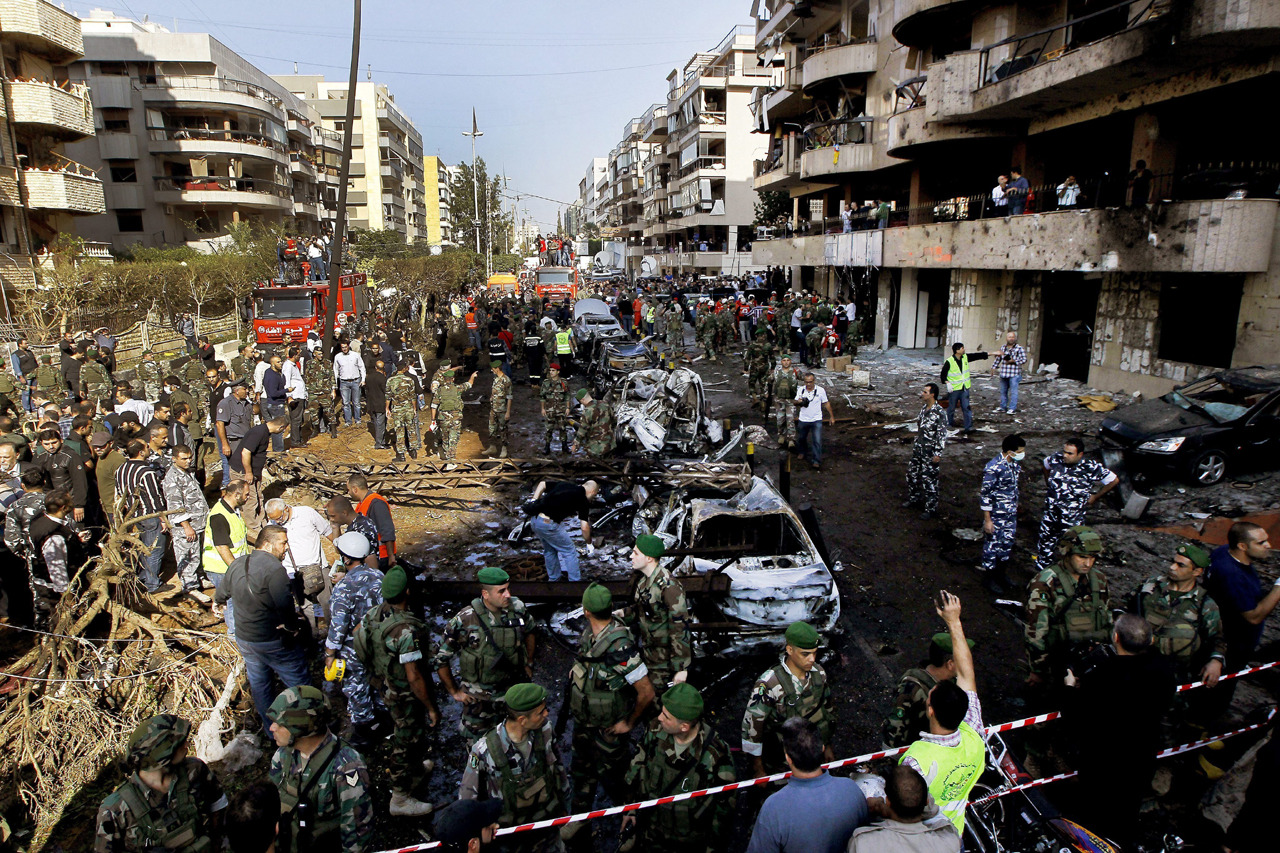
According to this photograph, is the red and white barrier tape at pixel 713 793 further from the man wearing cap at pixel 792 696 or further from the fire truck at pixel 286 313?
the fire truck at pixel 286 313

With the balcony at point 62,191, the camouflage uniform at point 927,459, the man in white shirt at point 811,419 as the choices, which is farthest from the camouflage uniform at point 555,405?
the balcony at point 62,191

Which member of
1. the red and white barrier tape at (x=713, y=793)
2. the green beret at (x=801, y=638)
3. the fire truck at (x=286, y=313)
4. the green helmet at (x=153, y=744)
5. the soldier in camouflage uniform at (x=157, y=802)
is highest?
the fire truck at (x=286, y=313)

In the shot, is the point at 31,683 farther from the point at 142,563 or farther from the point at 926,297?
the point at 926,297

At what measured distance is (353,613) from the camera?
4770 mm

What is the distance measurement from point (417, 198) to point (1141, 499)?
275 feet

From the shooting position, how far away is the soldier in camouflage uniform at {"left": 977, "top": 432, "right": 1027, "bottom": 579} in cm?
683

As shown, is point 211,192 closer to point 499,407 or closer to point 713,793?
point 499,407

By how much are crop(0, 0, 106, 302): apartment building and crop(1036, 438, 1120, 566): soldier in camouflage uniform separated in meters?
24.9

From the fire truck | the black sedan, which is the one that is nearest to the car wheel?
the black sedan

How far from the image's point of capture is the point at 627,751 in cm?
405

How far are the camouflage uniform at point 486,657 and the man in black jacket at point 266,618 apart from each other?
1.38 metres

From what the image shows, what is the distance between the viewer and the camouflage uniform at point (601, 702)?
3.86 meters

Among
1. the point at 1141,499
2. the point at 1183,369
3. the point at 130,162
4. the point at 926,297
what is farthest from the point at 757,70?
the point at 1141,499

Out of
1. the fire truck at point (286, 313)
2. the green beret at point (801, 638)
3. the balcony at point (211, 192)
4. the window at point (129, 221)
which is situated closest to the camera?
the green beret at point (801, 638)
